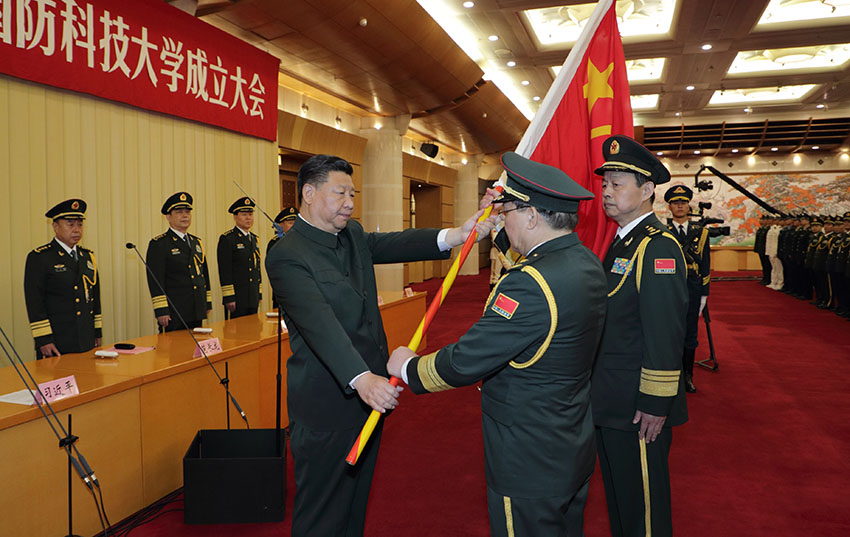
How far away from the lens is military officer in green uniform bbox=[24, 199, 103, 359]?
3.69m

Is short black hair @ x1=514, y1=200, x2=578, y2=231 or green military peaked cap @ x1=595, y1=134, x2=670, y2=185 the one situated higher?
green military peaked cap @ x1=595, y1=134, x2=670, y2=185

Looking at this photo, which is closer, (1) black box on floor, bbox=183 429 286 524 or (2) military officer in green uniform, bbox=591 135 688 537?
(2) military officer in green uniform, bbox=591 135 688 537

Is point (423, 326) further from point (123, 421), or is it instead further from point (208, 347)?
point (208, 347)

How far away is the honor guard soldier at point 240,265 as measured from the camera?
550cm

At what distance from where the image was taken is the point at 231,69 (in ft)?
18.8

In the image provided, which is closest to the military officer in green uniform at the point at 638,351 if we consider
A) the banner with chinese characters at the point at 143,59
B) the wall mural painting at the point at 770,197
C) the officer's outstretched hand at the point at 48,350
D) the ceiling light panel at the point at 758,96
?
the officer's outstretched hand at the point at 48,350

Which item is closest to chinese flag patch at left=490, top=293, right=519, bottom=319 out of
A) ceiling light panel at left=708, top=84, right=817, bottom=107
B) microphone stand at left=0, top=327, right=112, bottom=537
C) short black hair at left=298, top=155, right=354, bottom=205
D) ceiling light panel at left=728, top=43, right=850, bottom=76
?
short black hair at left=298, top=155, right=354, bottom=205

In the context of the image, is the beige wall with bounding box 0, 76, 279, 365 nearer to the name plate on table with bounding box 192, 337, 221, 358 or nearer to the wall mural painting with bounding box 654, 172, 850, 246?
the name plate on table with bounding box 192, 337, 221, 358

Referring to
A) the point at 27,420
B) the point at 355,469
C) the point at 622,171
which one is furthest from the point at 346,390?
the point at 27,420

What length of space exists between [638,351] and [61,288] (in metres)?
3.54

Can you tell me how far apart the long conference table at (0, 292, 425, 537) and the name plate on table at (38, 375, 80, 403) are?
0.03 metres

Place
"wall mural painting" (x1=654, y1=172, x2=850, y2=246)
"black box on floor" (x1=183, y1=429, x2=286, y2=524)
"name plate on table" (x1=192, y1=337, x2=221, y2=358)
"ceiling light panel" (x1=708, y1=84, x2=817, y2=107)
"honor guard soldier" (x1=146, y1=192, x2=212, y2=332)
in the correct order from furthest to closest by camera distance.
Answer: "wall mural painting" (x1=654, y1=172, x2=850, y2=246)
"ceiling light panel" (x1=708, y1=84, x2=817, y2=107)
"honor guard soldier" (x1=146, y1=192, x2=212, y2=332)
"name plate on table" (x1=192, y1=337, x2=221, y2=358)
"black box on floor" (x1=183, y1=429, x2=286, y2=524)

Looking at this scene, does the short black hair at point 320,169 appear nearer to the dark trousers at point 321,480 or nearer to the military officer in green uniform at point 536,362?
the military officer in green uniform at point 536,362

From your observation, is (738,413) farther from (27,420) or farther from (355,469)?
(27,420)
